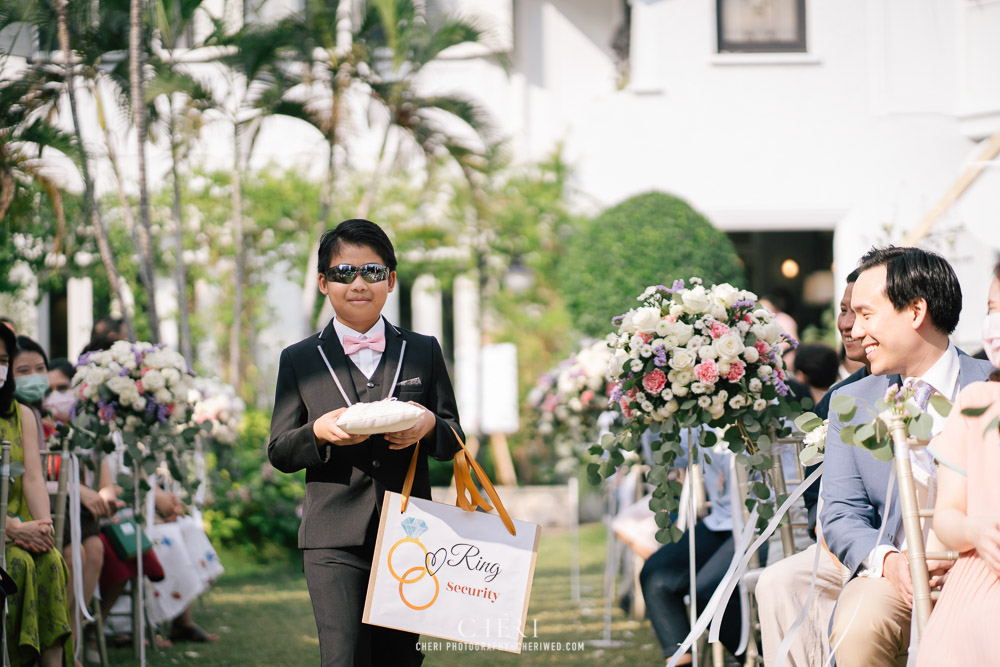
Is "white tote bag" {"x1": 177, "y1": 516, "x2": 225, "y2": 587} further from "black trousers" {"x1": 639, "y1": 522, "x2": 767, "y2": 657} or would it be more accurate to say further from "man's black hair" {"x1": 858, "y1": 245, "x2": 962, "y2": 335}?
"man's black hair" {"x1": 858, "y1": 245, "x2": 962, "y2": 335}

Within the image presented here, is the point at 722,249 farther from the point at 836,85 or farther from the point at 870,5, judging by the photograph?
the point at 870,5

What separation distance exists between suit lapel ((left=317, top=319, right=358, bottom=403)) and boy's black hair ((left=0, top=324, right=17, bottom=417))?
1631mm

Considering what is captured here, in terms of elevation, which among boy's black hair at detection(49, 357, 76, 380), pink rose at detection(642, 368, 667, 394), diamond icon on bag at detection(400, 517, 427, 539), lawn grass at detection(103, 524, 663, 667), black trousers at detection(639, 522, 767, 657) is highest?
pink rose at detection(642, 368, 667, 394)

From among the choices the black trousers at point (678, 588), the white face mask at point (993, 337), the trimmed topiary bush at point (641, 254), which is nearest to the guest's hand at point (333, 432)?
the white face mask at point (993, 337)

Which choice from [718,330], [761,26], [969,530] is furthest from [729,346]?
[761,26]

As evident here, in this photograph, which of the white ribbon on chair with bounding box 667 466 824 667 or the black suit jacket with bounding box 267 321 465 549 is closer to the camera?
the black suit jacket with bounding box 267 321 465 549

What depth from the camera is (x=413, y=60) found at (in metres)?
10.3

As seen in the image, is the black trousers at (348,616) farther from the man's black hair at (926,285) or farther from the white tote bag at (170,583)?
the white tote bag at (170,583)

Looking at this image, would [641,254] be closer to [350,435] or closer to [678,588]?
[678,588]

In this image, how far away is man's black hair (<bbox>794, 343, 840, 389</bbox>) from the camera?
5.37 m

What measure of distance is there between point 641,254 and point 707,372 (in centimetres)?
774

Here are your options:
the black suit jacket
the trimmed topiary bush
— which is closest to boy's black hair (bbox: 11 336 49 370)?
the black suit jacket

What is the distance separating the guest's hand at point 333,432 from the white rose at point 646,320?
4.33ft

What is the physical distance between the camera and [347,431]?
120 inches
